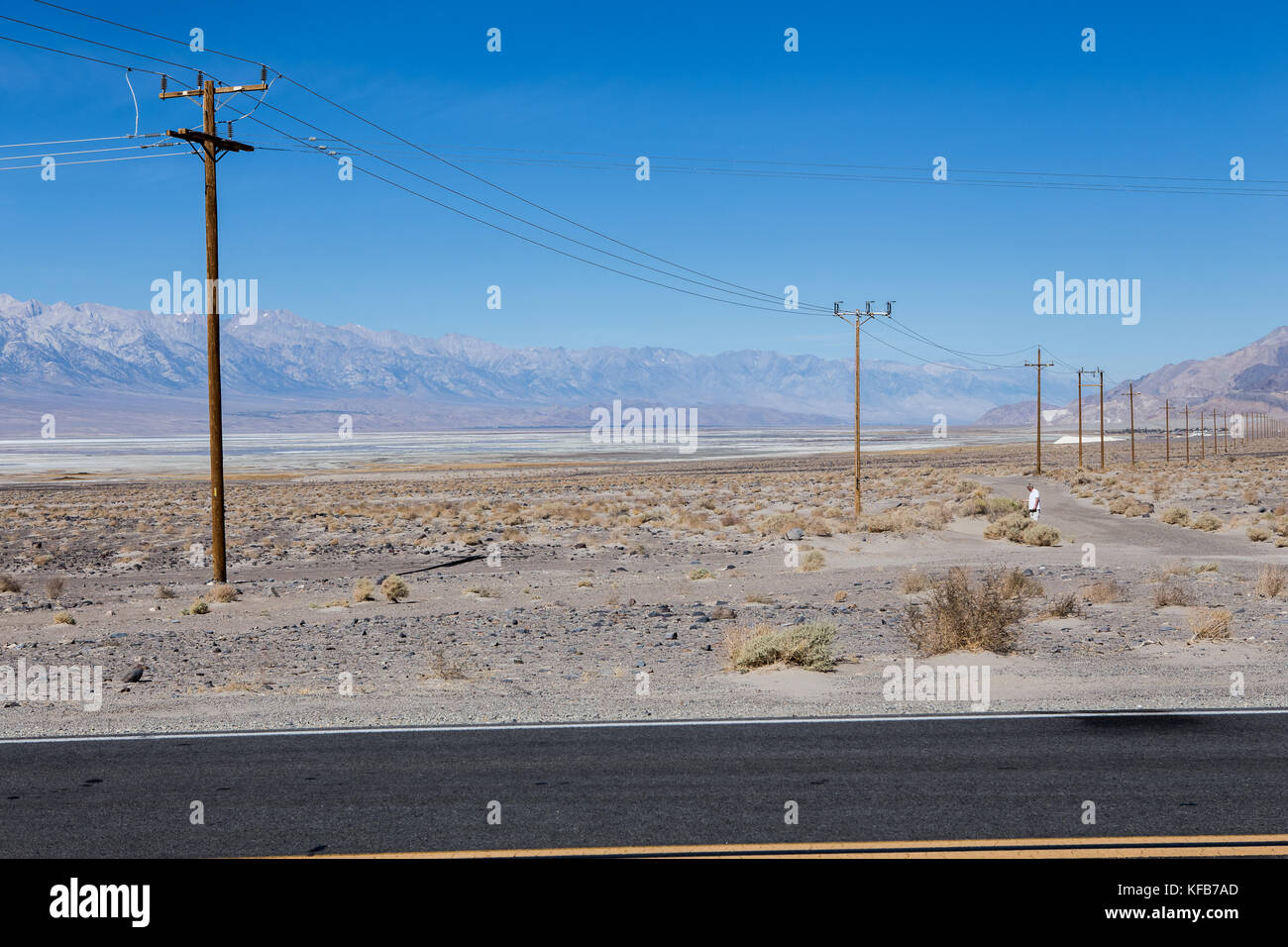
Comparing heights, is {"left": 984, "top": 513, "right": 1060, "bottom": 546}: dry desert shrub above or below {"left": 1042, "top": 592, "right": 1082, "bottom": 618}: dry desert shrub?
above

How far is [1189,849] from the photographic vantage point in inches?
258

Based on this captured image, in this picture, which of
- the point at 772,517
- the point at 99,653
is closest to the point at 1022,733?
the point at 99,653

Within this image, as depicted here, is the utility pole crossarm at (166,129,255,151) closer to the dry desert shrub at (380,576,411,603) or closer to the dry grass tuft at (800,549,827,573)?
the dry desert shrub at (380,576,411,603)

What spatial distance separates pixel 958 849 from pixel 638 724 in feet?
13.9

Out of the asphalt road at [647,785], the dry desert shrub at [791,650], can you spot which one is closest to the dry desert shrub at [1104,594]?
the dry desert shrub at [791,650]

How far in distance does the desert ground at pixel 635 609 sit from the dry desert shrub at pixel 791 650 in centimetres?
4

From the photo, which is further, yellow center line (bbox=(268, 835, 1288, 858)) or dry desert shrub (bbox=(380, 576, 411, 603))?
dry desert shrub (bbox=(380, 576, 411, 603))

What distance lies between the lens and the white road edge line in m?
10.2

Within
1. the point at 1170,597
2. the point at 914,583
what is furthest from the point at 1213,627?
the point at 914,583

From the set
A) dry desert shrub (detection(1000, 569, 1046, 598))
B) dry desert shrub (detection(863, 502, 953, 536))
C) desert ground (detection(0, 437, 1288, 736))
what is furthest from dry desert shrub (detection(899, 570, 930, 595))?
dry desert shrub (detection(863, 502, 953, 536))

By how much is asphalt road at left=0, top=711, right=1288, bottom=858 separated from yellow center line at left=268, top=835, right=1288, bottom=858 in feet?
0.33

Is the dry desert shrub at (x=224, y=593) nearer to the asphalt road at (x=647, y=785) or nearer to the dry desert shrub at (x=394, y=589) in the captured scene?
the dry desert shrub at (x=394, y=589)

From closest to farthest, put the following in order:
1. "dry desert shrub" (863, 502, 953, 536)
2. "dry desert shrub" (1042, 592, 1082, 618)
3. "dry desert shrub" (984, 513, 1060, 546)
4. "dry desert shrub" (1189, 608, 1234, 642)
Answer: "dry desert shrub" (1189, 608, 1234, 642) < "dry desert shrub" (1042, 592, 1082, 618) < "dry desert shrub" (984, 513, 1060, 546) < "dry desert shrub" (863, 502, 953, 536)

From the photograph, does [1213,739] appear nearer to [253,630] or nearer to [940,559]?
[253,630]
